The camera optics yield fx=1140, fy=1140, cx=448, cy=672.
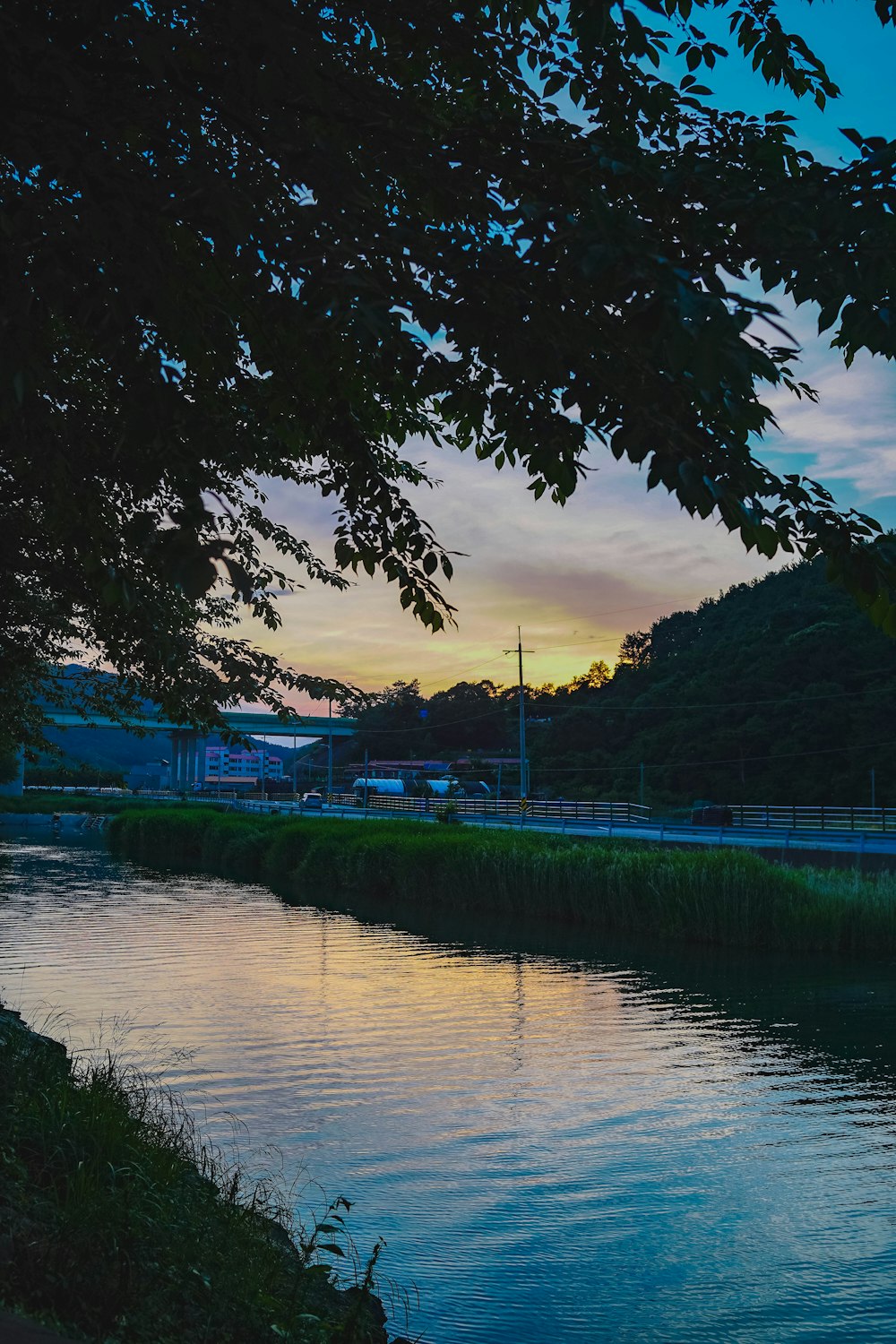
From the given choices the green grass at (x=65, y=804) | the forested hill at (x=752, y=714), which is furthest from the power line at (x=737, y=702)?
the green grass at (x=65, y=804)

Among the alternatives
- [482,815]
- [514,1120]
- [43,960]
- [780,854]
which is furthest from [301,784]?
[514,1120]

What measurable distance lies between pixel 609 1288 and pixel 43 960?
55.7 ft

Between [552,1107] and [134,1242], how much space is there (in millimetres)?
7716

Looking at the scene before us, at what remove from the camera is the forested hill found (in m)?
63.5

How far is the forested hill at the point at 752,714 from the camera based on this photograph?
6347cm

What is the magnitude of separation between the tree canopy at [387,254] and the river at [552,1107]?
5422mm

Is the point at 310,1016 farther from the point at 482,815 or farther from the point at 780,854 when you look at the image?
the point at 482,815

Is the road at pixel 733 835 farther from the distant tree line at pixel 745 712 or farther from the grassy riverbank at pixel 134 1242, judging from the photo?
the grassy riverbank at pixel 134 1242

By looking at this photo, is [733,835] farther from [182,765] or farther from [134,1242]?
[182,765]

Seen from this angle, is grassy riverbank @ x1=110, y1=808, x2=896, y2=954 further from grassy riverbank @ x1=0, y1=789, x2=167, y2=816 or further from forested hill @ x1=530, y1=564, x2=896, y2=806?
grassy riverbank @ x1=0, y1=789, x2=167, y2=816

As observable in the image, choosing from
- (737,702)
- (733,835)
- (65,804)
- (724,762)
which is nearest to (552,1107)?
(733,835)

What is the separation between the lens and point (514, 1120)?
12.0m

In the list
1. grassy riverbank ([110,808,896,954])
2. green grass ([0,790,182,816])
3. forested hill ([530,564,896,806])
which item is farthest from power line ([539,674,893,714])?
green grass ([0,790,182,816])

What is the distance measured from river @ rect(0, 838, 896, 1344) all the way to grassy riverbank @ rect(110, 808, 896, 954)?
2162mm
